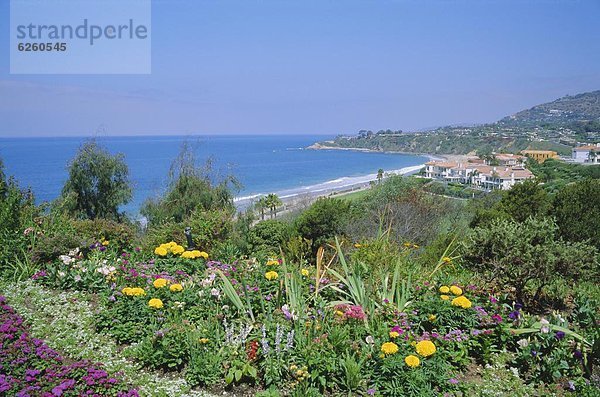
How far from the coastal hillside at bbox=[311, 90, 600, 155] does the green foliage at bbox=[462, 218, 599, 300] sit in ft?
327

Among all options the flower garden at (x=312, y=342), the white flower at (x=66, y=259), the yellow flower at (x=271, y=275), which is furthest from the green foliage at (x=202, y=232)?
the yellow flower at (x=271, y=275)

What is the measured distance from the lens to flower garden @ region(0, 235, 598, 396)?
3.31 metres

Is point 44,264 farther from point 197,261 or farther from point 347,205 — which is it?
point 347,205

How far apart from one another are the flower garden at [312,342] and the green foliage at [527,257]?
0.52 meters

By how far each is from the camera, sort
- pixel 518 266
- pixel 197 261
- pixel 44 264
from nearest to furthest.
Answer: pixel 518 266, pixel 197 261, pixel 44 264

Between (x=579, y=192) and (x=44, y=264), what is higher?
(x=579, y=192)

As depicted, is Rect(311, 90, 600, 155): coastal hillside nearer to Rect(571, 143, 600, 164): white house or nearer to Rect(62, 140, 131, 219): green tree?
Rect(571, 143, 600, 164): white house

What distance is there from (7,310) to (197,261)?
205 centimetres

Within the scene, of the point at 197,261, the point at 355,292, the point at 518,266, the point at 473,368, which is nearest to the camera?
the point at 473,368

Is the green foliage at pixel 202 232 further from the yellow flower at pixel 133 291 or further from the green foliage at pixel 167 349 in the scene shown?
the green foliage at pixel 167 349

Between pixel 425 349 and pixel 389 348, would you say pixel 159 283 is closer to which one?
pixel 389 348

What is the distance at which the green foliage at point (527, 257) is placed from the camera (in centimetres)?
502

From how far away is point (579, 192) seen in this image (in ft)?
37.0

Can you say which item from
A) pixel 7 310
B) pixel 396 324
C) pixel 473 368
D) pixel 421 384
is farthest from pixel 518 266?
pixel 7 310
